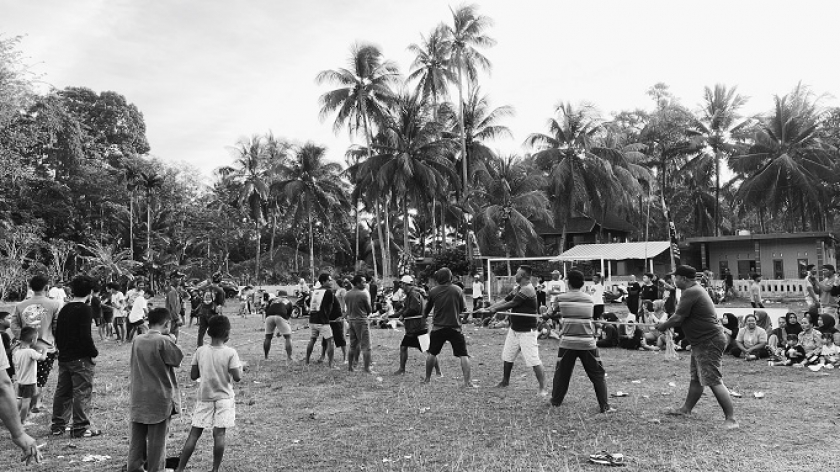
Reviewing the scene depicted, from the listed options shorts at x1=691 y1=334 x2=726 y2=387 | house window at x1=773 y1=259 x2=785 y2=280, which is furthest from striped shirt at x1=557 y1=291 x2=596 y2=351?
house window at x1=773 y1=259 x2=785 y2=280

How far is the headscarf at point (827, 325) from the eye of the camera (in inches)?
463

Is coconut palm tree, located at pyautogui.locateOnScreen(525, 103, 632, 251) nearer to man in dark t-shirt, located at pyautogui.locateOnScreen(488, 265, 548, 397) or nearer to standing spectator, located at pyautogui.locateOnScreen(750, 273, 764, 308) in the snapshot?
standing spectator, located at pyautogui.locateOnScreen(750, 273, 764, 308)

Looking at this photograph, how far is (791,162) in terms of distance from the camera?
34000mm

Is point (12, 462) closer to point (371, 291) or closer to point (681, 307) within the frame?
point (681, 307)

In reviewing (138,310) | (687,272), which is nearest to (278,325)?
(138,310)

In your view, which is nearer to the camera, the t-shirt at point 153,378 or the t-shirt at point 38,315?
the t-shirt at point 153,378

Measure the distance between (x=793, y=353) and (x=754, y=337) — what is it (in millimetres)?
1104

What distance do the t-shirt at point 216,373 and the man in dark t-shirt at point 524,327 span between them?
4063 mm

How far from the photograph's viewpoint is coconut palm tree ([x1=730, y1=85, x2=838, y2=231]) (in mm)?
34812

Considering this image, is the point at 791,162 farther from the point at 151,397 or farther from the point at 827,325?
the point at 151,397

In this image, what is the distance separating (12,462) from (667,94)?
168 ft

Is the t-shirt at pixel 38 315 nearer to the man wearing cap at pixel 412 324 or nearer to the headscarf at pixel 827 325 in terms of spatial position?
the man wearing cap at pixel 412 324

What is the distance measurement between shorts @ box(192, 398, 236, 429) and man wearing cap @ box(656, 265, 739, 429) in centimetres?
459

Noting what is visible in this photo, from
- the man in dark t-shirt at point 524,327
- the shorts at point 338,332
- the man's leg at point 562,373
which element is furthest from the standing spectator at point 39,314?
the man's leg at point 562,373
